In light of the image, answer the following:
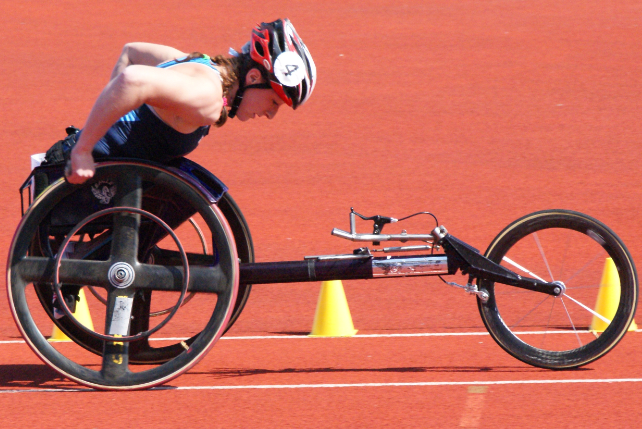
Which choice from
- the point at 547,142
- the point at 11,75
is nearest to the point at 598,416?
the point at 547,142

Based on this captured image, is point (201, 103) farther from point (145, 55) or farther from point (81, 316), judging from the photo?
point (81, 316)

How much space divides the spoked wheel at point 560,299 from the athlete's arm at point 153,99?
4.89 ft

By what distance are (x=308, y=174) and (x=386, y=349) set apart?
12.3ft

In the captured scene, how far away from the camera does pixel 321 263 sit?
14.0ft

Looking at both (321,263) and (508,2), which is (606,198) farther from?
(508,2)

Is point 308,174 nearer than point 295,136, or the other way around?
point 308,174

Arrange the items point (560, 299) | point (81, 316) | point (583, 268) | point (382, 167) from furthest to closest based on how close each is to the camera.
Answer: point (382, 167), point (583, 268), point (560, 299), point (81, 316)

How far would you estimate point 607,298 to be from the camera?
5.14 m

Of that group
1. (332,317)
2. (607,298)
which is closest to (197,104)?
(332,317)

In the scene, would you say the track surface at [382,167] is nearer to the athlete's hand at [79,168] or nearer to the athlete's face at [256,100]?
the athlete's hand at [79,168]

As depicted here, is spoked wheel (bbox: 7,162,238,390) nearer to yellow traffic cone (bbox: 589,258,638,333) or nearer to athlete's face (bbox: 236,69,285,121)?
athlete's face (bbox: 236,69,285,121)

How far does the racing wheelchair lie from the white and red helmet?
19.2 inches

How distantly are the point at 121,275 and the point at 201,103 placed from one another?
81cm

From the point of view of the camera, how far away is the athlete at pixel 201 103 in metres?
3.79
